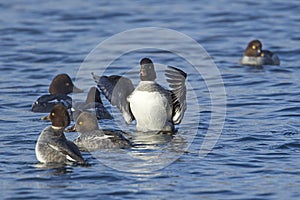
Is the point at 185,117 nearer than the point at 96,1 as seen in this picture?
Yes

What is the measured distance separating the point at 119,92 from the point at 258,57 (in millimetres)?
6112

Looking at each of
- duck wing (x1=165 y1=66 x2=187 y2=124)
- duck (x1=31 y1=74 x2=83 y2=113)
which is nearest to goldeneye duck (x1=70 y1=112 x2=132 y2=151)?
duck wing (x1=165 y1=66 x2=187 y2=124)

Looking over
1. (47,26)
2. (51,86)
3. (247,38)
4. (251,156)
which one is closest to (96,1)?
(47,26)

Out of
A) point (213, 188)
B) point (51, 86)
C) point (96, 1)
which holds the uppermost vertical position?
point (96, 1)

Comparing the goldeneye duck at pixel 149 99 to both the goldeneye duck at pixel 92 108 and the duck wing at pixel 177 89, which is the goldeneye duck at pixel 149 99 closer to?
the duck wing at pixel 177 89

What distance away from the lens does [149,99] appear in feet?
40.7

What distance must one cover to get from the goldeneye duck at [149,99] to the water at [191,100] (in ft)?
1.33

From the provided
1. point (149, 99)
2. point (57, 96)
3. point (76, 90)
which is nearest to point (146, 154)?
point (149, 99)

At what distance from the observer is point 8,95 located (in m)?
15.6

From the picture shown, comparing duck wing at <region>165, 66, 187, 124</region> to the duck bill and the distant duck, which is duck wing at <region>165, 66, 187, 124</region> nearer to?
the duck bill

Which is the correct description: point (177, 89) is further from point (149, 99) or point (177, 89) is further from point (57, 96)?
point (57, 96)

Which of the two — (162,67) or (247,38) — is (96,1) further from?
(162,67)

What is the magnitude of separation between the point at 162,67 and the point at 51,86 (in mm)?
3210

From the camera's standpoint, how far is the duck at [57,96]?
14.2 metres
